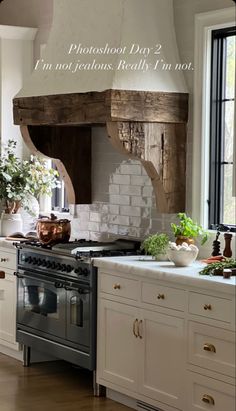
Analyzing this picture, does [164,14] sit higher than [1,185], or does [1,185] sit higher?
[164,14]

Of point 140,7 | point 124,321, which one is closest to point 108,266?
point 124,321

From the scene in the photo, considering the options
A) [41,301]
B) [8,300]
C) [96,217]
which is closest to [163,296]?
[41,301]

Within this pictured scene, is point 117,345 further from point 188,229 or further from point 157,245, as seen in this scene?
point 188,229

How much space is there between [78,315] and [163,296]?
0.97 m

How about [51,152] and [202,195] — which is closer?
[202,195]

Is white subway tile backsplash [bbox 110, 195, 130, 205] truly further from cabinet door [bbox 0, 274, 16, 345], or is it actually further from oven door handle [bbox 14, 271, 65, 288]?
cabinet door [bbox 0, 274, 16, 345]

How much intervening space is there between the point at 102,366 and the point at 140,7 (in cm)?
239

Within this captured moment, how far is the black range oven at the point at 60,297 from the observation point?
6098 mm

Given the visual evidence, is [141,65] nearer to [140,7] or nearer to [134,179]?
[140,7]

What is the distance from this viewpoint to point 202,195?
20.0ft

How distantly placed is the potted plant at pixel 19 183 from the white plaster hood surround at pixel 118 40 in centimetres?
118

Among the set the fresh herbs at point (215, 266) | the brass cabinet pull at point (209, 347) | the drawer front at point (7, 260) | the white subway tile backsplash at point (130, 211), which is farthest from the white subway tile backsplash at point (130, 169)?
the brass cabinet pull at point (209, 347)

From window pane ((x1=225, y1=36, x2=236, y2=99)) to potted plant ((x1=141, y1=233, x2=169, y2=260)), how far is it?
102cm

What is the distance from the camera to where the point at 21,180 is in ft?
24.7
